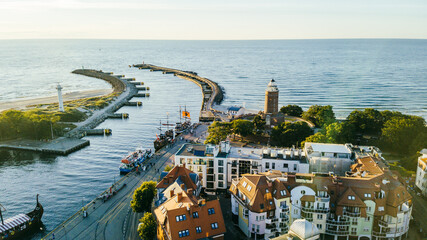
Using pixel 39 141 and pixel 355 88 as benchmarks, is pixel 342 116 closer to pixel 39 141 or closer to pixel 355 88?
pixel 355 88

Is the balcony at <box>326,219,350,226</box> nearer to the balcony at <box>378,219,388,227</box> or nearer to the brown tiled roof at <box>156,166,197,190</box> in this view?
the balcony at <box>378,219,388,227</box>

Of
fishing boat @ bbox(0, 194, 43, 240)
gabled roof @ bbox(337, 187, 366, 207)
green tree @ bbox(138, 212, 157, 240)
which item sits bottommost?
fishing boat @ bbox(0, 194, 43, 240)

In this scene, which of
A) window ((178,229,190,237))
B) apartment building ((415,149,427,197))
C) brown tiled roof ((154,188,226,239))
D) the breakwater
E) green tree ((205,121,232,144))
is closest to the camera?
window ((178,229,190,237))

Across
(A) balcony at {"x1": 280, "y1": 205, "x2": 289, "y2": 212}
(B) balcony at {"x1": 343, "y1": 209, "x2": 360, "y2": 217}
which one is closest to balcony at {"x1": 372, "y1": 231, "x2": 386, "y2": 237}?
(B) balcony at {"x1": 343, "y1": 209, "x2": 360, "y2": 217}

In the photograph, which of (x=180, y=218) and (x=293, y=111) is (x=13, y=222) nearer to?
(x=180, y=218)

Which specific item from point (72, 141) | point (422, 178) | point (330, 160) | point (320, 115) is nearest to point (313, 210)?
point (330, 160)

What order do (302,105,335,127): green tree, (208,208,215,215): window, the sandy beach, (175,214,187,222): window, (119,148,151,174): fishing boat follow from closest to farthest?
(175,214,187,222): window < (208,208,215,215): window < (119,148,151,174): fishing boat < (302,105,335,127): green tree < the sandy beach
